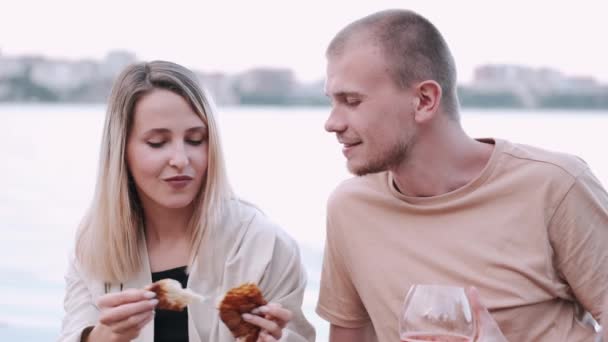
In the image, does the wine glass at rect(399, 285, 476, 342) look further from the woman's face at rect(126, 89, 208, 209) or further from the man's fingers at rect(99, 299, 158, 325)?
the woman's face at rect(126, 89, 208, 209)

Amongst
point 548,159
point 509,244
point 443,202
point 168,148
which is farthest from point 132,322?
point 548,159

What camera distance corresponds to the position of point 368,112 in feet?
6.24

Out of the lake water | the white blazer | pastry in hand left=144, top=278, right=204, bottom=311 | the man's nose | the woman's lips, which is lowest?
the lake water

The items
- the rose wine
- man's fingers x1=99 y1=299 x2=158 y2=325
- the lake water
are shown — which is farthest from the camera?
the lake water

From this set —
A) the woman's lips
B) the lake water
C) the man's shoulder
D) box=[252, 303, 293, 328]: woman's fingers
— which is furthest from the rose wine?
the lake water

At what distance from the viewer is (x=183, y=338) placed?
223cm

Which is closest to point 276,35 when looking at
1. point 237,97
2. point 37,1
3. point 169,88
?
point 37,1

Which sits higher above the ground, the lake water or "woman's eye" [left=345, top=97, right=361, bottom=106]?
"woman's eye" [left=345, top=97, right=361, bottom=106]

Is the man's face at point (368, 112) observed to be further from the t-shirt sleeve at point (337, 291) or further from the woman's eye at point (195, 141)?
the woman's eye at point (195, 141)

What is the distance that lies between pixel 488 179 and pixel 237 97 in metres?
6.91

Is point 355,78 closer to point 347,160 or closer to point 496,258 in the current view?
point 347,160

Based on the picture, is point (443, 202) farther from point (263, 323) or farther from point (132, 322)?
point (132, 322)

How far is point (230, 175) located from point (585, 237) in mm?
1021

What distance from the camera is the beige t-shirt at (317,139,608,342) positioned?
72.1 inches
